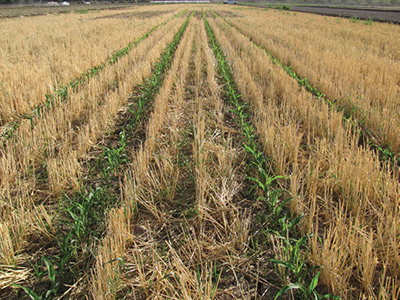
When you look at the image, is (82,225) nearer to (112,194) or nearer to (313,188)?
(112,194)

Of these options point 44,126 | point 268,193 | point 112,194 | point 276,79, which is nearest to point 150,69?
point 276,79

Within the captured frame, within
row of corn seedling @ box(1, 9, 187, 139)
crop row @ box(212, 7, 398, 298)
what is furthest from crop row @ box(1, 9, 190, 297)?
crop row @ box(212, 7, 398, 298)

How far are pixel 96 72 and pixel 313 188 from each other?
18.8 feet

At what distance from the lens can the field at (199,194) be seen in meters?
1.57

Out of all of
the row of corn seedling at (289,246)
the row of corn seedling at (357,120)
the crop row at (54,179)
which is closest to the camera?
the row of corn seedling at (289,246)

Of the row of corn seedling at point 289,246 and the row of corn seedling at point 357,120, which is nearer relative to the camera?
the row of corn seedling at point 289,246

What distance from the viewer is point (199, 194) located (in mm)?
2242

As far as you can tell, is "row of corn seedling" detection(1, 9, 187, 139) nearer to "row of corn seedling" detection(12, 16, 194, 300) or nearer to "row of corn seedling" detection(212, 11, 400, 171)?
"row of corn seedling" detection(12, 16, 194, 300)

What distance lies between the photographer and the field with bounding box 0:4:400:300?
157cm

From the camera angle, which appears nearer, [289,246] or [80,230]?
[289,246]

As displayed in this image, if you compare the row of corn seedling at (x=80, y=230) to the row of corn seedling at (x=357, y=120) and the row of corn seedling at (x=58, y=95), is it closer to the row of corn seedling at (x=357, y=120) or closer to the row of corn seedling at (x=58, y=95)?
the row of corn seedling at (x=58, y=95)

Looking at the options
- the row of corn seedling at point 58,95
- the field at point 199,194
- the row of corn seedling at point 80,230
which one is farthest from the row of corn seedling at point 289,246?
the row of corn seedling at point 58,95

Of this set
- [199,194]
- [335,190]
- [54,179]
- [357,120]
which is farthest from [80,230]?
[357,120]

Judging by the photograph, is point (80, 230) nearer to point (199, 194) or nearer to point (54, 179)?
point (54, 179)
